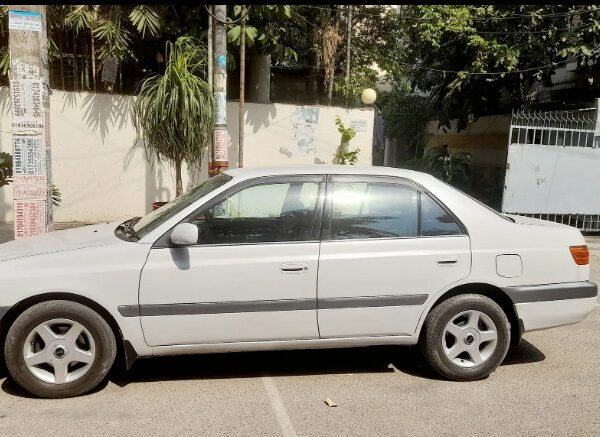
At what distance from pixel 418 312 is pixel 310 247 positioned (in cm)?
88

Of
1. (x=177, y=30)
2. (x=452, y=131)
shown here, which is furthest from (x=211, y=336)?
(x=452, y=131)

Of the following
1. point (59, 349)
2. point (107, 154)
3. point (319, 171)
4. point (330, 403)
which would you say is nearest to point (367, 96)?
point (107, 154)

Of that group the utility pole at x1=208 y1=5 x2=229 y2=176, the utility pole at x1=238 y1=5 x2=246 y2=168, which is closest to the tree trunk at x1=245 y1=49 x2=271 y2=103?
the utility pole at x1=238 y1=5 x2=246 y2=168

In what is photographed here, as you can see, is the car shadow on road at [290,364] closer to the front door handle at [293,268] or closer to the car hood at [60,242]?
the front door handle at [293,268]

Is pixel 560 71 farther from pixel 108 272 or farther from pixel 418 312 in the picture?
pixel 108 272

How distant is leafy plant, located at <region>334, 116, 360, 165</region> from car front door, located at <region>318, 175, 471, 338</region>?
6831 mm

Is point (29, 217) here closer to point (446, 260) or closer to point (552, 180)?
point (446, 260)

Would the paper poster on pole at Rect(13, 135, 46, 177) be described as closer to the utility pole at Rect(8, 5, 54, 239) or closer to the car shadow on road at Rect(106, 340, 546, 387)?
the utility pole at Rect(8, 5, 54, 239)

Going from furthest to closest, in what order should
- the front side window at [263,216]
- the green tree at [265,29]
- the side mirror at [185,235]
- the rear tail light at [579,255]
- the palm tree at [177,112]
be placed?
the green tree at [265,29]
the palm tree at [177,112]
the rear tail light at [579,255]
the front side window at [263,216]
the side mirror at [185,235]

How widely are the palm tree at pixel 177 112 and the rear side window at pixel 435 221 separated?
16.1 feet

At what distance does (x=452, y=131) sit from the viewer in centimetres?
1991

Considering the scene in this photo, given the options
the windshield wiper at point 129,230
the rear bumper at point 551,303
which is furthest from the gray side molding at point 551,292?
the windshield wiper at point 129,230

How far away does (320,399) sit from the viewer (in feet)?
11.6

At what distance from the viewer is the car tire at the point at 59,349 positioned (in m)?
3.32
